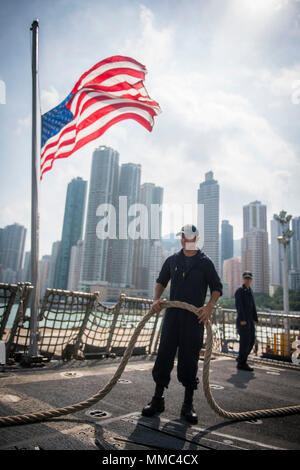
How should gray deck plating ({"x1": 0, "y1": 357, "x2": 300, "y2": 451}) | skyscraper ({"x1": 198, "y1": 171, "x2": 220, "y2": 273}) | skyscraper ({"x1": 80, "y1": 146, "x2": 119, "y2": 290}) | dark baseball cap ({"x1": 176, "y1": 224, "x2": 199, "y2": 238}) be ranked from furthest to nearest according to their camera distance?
skyscraper ({"x1": 80, "y1": 146, "x2": 119, "y2": 290}), skyscraper ({"x1": 198, "y1": 171, "x2": 220, "y2": 273}), dark baseball cap ({"x1": 176, "y1": 224, "x2": 199, "y2": 238}), gray deck plating ({"x1": 0, "y1": 357, "x2": 300, "y2": 451})

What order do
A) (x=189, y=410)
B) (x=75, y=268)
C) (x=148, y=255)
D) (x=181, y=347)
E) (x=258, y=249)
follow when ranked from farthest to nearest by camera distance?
1. (x=75, y=268)
2. (x=148, y=255)
3. (x=258, y=249)
4. (x=181, y=347)
5. (x=189, y=410)

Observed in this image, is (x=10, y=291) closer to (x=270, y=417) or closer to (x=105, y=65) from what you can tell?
(x=270, y=417)

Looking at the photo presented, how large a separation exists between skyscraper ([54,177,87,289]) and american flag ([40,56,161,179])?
104m

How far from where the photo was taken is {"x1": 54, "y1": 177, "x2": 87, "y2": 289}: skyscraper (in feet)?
360

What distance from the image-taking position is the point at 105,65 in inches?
238

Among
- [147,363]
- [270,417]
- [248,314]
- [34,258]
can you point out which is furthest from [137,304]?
[270,417]

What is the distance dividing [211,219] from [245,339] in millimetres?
40545

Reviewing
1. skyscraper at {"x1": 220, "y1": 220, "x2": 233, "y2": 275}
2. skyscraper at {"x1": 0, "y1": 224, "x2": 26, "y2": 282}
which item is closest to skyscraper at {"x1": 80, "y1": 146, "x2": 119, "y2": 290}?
skyscraper at {"x1": 0, "y1": 224, "x2": 26, "y2": 282}

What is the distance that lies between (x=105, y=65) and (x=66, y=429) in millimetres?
6331

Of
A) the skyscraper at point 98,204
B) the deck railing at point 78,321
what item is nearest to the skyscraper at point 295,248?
the skyscraper at point 98,204

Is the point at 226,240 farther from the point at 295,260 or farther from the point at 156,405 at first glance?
the point at 156,405

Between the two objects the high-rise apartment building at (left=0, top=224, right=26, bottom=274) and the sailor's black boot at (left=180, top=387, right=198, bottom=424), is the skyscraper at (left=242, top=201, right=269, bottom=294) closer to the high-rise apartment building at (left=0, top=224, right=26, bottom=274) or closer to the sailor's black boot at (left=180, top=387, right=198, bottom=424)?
the sailor's black boot at (left=180, top=387, right=198, bottom=424)

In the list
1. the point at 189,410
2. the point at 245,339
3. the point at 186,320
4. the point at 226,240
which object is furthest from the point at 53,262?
the point at 189,410

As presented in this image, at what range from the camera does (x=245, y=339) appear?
19.5 ft
